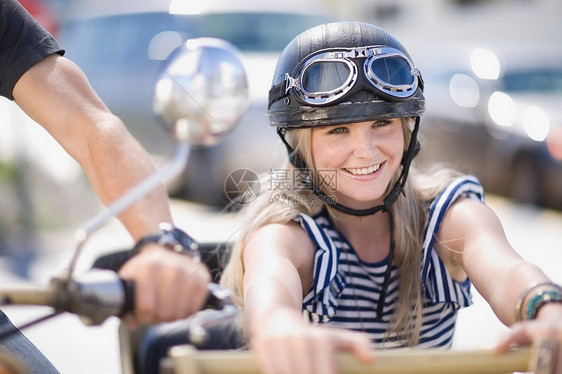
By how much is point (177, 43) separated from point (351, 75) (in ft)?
16.7

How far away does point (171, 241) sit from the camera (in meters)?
1.59

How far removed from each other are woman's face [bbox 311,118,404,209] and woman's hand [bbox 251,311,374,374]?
111 cm

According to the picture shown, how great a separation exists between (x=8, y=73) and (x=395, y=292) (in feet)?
4.46

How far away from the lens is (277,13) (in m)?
8.48

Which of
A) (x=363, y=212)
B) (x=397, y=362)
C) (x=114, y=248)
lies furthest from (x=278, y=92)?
(x=114, y=248)

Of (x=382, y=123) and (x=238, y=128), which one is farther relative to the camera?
(x=238, y=128)

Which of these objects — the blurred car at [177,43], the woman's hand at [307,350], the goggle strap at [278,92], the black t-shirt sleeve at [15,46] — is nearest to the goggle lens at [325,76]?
the goggle strap at [278,92]

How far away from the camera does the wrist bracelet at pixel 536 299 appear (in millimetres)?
1896

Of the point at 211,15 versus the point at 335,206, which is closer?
the point at 335,206

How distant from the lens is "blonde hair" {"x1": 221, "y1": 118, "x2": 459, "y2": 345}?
2596mm

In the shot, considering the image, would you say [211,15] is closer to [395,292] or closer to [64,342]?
[64,342]

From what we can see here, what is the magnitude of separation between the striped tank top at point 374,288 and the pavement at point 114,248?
0.34 metres

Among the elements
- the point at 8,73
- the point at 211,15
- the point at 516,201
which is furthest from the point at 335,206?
the point at 516,201

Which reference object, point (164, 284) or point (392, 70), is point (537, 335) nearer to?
point (164, 284)
